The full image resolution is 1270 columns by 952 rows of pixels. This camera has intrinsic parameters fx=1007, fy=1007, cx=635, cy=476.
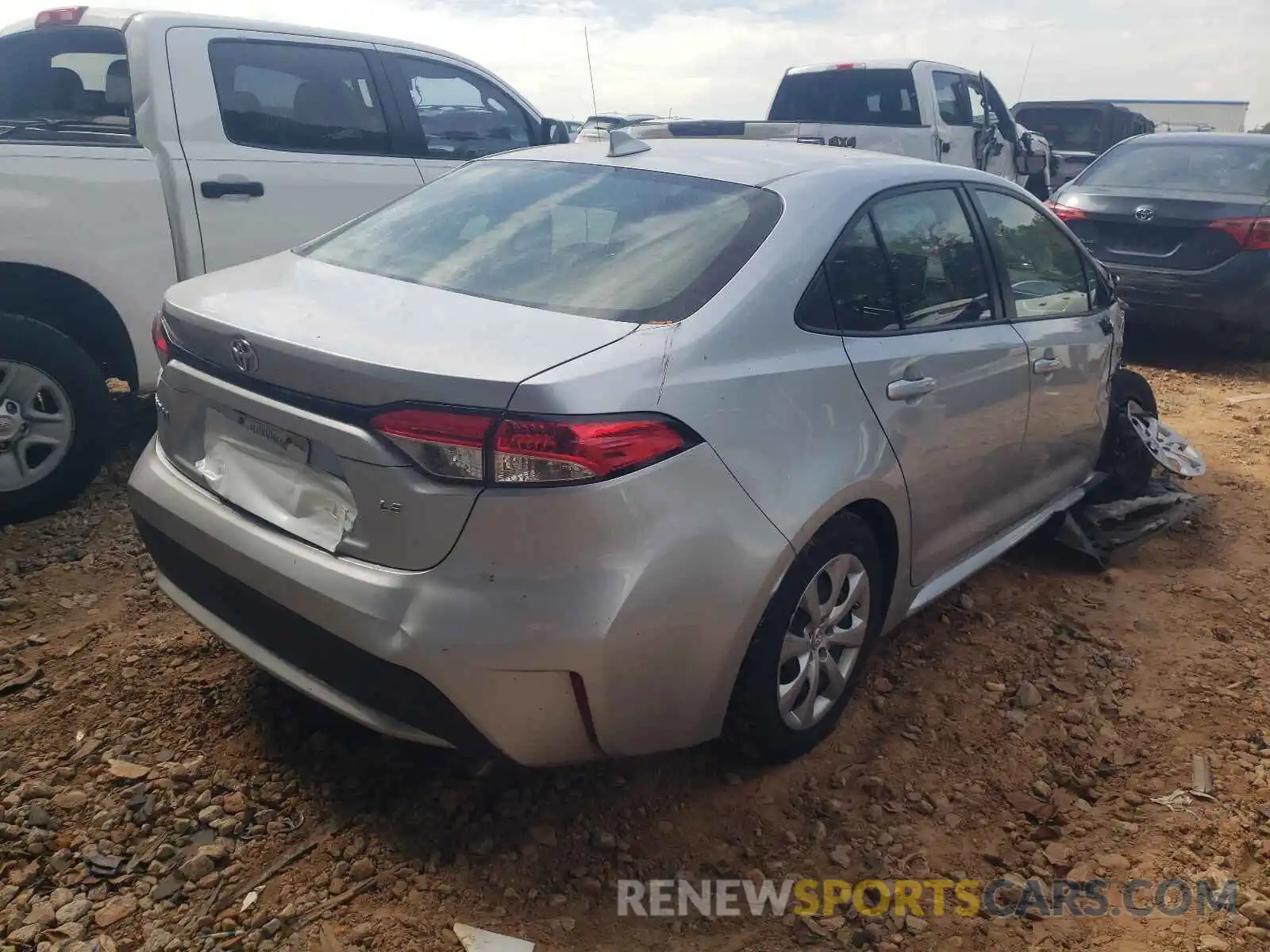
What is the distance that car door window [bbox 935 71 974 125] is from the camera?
9.62 meters

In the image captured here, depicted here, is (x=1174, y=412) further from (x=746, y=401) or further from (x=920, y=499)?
(x=746, y=401)

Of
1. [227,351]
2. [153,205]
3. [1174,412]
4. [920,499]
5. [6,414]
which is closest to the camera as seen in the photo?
[227,351]

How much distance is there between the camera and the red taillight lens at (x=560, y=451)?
1959 millimetres

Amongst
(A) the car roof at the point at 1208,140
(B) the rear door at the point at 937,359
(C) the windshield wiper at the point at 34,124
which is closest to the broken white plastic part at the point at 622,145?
(B) the rear door at the point at 937,359

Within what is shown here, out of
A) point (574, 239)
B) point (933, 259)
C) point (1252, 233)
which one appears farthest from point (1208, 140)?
point (574, 239)

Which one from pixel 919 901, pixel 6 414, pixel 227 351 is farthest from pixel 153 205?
pixel 919 901

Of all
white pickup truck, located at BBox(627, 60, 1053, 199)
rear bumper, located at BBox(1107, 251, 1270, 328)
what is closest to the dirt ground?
rear bumper, located at BBox(1107, 251, 1270, 328)

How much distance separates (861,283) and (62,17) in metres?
3.77

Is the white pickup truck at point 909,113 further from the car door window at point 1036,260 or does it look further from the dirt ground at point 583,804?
the dirt ground at point 583,804

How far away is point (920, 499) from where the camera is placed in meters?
2.94

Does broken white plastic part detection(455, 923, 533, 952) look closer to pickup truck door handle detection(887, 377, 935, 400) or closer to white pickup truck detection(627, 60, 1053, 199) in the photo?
pickup truck door handle detection(887, 377, 935, 400)

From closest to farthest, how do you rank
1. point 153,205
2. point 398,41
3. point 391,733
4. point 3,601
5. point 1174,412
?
point 391,733 → point 3,601 → point 153,205 → point 398,41 → point 1174,412

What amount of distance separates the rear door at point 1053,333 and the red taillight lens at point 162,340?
2585mm

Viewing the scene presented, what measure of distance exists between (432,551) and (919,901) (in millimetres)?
1411
